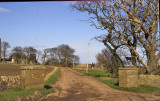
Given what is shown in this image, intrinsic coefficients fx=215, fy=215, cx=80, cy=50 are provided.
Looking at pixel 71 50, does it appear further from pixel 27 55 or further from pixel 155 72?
pixel 155 72

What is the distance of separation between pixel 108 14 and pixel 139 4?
343 centimetres

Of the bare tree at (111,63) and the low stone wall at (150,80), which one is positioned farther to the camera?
the bare tree at (111,63)

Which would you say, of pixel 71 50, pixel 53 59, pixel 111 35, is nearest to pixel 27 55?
pixel 53 59

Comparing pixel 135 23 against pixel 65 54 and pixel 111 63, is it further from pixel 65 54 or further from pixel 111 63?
pixel 65 54

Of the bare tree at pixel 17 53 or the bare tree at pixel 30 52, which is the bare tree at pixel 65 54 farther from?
the bare tree at pixel 17 53

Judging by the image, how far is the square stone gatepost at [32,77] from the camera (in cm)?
1189

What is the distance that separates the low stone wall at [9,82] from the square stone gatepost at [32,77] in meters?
0.27

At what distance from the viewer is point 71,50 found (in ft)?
350

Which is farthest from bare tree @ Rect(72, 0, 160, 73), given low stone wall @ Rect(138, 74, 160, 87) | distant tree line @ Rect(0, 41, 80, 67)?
distant tree line @ Rect(0, 41, 80, 67)

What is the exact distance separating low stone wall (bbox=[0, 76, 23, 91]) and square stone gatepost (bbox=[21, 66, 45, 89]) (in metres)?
0.27

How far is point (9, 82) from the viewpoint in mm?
11758

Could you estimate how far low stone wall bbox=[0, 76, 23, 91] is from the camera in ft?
37.4

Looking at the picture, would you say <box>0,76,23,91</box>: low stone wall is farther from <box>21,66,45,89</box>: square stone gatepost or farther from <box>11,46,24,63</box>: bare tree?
<box>11,46,24,63</box>: bare tree

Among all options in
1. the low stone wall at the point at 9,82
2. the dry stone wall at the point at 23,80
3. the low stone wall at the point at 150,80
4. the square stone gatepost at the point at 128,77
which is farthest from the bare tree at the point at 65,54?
the low stone wall at the point at 9,82
